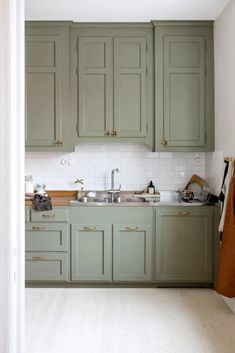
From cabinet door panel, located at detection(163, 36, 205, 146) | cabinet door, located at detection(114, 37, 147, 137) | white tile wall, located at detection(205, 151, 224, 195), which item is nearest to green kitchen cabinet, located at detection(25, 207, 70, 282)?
cabinet door, located at detection(114, 37, 147, 137)

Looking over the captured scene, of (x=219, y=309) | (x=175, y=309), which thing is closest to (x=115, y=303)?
(x=175, y=309)

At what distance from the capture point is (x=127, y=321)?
311cm

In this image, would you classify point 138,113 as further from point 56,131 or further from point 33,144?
point 33,144

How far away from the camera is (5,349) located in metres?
1.40

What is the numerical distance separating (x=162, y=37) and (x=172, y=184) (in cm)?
159

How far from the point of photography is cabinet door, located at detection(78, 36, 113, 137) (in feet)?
13.2

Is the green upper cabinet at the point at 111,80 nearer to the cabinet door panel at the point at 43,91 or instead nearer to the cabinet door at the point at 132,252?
the cabinet door panel at the point at 43,91

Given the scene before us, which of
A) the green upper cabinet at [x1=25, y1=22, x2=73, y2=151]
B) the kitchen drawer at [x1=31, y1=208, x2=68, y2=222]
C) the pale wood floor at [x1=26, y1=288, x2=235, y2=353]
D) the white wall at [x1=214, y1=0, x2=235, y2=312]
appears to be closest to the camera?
the pale wood floor at [x1=26, y1=288, x2=235, y2=353]

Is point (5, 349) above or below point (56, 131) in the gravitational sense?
below

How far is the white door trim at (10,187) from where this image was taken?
1.40 meters

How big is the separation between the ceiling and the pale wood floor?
107 inches

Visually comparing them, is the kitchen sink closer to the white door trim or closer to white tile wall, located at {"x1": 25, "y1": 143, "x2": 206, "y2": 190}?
white tile wall, located at {"x1": 25, "y1": 143, "x2": 206, "y2": 190}

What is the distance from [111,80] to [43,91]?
0.72 metres

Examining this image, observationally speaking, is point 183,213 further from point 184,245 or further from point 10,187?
point 10,187
